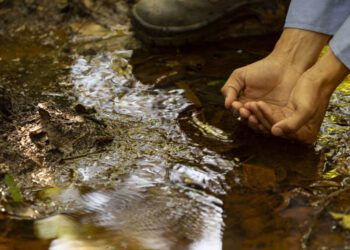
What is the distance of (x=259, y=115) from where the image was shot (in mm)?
1615

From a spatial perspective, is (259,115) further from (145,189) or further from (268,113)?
(145,189)

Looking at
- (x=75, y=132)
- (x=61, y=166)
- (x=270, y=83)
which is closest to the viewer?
(x=61, y=166)

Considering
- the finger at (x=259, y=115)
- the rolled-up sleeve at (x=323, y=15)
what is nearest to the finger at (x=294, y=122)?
the finger at (x=259, y=115)

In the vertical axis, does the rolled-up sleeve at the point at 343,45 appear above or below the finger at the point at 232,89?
above

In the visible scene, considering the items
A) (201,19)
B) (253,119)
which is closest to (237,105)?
(253,119)

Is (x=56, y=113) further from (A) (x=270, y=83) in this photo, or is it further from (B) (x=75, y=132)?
(A) (x=270, y=83)

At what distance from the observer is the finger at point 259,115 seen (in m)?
1.58

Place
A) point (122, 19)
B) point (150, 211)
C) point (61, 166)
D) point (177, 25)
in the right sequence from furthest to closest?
point (122, 19)
point (177, 25)
point (61, 166)
point (150, 211)

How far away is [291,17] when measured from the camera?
190cm

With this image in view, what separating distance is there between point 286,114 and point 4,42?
2.22 m

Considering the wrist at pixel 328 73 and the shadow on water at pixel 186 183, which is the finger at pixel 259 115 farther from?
the wrist at pixel 328 73

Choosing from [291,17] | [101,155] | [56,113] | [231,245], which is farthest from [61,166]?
[291,17]

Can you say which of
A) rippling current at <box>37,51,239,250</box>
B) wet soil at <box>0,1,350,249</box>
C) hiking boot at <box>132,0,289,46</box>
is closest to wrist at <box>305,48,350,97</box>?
wet soil at <box>0,1,350,249</box>

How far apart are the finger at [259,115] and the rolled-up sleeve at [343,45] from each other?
0.38 meters
